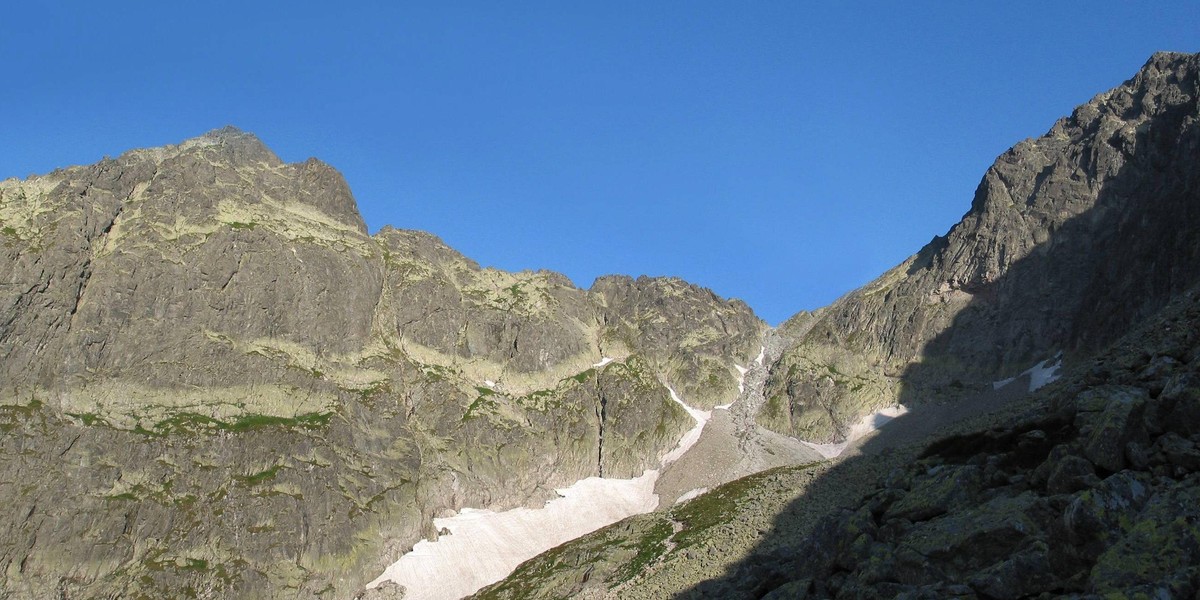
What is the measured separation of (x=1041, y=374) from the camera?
172 meters

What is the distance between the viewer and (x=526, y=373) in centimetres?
19675

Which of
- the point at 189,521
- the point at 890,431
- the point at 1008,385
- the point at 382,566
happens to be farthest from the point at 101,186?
the point at 1008,385

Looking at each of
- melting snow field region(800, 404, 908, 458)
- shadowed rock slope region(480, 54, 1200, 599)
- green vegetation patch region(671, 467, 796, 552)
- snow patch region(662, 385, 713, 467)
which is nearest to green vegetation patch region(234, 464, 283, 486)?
shadowed rock slope region(480, 54, 1200, 599)

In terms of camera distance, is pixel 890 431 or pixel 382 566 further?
pixel 890 431

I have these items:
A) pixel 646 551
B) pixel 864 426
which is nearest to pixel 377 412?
pixel 646 551

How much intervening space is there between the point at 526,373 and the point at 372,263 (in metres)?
42.3

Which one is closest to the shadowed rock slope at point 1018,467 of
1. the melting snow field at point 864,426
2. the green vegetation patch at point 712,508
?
the green vegetation patch at point 712,508

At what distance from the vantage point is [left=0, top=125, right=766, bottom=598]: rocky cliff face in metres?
128

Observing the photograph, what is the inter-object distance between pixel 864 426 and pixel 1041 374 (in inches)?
1417

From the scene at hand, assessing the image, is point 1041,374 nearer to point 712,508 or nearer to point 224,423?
point 712,508

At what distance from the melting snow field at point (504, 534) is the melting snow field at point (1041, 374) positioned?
67.0 meters

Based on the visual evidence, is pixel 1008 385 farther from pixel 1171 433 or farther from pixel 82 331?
pixel 82 331

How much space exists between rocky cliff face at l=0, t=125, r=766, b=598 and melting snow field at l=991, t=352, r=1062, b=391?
223 feet

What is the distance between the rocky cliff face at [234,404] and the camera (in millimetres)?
128125
